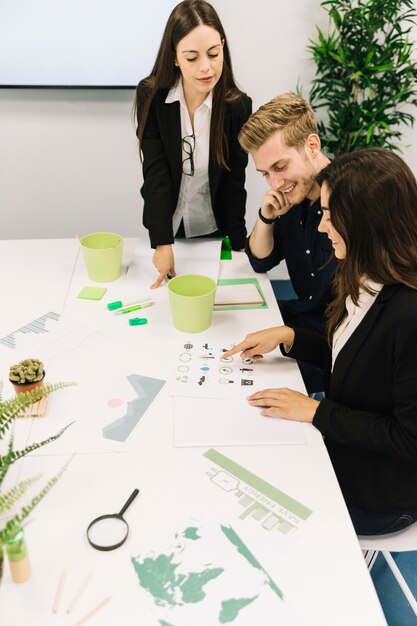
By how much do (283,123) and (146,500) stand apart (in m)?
1.07

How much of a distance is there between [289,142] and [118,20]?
1.57 meters

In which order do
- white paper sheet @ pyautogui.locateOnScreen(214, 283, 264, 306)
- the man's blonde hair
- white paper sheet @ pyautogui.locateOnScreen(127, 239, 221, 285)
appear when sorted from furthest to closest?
white paper sheet @ pyautogui.locateOnScreen(127, 239, 221, 285)
white paper sheet @ pyautogui.locateOnScreen(214, 283, 264, 306)
the man's blonde hair

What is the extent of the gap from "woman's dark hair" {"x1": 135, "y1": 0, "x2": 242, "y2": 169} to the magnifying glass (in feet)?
4.14

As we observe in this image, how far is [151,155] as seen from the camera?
1852 mm

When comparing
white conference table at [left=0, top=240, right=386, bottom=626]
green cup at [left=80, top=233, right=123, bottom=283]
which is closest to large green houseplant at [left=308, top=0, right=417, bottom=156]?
green cup at [left=80, top=233, right=123, bottom=283]

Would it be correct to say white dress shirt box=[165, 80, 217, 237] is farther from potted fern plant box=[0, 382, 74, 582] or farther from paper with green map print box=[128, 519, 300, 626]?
paper with green map print box=[128, 519, 300, 626]

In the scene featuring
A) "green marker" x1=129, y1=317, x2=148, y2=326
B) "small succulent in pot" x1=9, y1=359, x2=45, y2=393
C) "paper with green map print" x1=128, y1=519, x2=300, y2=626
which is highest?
"small succulent in pot" x1=9, y1=359, x2=45, y2=393

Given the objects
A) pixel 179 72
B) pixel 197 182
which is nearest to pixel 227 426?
pixel 197 182

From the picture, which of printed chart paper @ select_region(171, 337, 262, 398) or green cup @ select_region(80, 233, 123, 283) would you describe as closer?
printed chart paper @ select_region(171, 337, 262, 398)

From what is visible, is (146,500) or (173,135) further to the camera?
(173,135)

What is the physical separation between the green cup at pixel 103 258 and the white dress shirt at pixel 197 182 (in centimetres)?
33

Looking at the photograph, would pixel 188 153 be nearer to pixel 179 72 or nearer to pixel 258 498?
pixel 179 72

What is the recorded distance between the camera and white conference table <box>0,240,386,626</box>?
815mm

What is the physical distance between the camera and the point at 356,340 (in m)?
1.18
